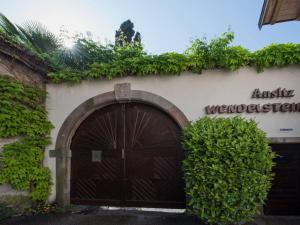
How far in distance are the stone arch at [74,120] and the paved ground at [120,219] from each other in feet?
2.59

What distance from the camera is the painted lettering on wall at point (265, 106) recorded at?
222 inches

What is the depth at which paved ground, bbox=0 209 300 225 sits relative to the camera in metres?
5.42

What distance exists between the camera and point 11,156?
19.3 ft

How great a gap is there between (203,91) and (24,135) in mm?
4167

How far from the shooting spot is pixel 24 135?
20.4ft

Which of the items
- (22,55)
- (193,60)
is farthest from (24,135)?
(193,60)

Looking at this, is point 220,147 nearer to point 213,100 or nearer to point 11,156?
point 213,100

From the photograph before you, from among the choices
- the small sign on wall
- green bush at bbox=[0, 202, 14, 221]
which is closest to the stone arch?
the small sign on wall

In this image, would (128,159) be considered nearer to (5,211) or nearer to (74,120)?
(74,120)

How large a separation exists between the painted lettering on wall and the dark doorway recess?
2.52ft

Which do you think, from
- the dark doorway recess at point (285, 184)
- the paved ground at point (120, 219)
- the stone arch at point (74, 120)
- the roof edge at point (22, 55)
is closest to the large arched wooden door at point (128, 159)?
the stone arch at point (74, 120)

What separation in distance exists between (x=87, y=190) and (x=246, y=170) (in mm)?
3858

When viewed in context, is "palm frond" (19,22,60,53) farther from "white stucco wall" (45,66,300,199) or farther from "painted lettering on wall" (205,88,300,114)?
"painted lettering on wall" (205,88,300,114)

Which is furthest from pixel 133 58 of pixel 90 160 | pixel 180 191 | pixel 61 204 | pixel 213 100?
pixel 61 204
